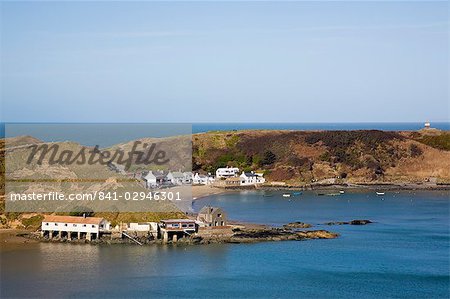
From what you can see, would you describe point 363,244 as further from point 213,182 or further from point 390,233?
point 213,182

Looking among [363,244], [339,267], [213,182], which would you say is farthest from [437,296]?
[213,182]

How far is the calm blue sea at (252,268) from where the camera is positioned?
33688 mm

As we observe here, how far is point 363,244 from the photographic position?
45.2m

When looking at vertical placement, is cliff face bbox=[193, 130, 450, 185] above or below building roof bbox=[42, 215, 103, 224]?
above

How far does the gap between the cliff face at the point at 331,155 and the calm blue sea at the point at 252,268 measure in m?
33.2

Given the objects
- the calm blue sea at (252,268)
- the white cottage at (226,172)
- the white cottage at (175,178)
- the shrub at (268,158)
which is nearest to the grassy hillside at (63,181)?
the calm blue sea at (252,268)

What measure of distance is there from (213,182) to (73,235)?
117 ft

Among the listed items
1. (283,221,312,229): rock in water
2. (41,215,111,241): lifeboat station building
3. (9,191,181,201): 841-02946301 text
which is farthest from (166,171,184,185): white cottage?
(41,215,111,241): lifeboat station building

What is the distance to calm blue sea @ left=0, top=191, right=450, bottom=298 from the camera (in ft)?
111

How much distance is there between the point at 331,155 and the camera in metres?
88.8

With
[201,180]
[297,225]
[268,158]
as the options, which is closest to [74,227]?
[297,225]

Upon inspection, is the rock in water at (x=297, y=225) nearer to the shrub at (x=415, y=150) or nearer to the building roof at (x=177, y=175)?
the building roof at (x=177, y=175)

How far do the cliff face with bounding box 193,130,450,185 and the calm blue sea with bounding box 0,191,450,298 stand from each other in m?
33.2

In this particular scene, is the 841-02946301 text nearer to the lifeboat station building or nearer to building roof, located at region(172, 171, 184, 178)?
the lifeboat station building
